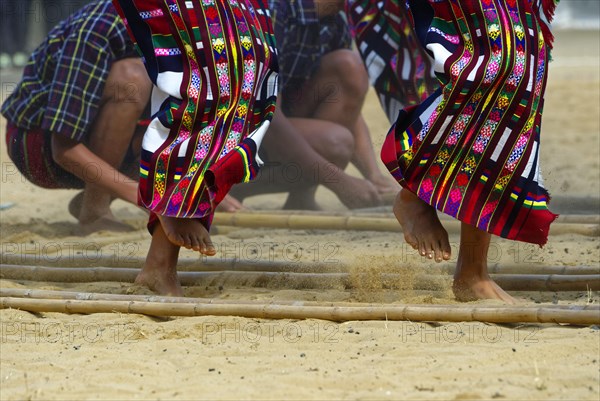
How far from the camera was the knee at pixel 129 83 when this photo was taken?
4402 mm

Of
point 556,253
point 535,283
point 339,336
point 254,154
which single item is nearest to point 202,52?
point 254,154

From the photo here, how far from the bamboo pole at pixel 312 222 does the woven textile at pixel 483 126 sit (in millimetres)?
1218

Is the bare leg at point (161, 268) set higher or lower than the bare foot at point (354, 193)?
lower

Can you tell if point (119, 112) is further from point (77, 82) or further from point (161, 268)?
point (161, 268)

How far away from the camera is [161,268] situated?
3.32m

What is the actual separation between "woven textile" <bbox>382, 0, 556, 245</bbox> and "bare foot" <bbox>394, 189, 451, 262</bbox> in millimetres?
99

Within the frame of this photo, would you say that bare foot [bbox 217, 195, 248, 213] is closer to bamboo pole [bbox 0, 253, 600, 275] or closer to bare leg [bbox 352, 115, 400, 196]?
bare leg [bbox 352, 115, 400, 196]

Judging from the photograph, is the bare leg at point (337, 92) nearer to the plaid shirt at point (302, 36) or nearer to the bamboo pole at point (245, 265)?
the plaid shirt at point (302, 36)

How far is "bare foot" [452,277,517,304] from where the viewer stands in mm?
3053

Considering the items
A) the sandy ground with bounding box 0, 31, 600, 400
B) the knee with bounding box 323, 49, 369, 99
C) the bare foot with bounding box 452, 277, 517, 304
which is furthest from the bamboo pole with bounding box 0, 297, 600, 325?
the knee with bounding box 323, 49, 369, 99

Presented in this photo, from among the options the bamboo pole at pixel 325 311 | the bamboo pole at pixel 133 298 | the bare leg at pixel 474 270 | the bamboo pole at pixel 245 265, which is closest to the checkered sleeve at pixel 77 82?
the bamboo pole at pixel 245 265

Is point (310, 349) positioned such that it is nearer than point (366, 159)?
Yes

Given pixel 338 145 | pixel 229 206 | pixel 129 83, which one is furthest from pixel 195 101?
pixel 338 145

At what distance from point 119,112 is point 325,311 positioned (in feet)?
6.33
